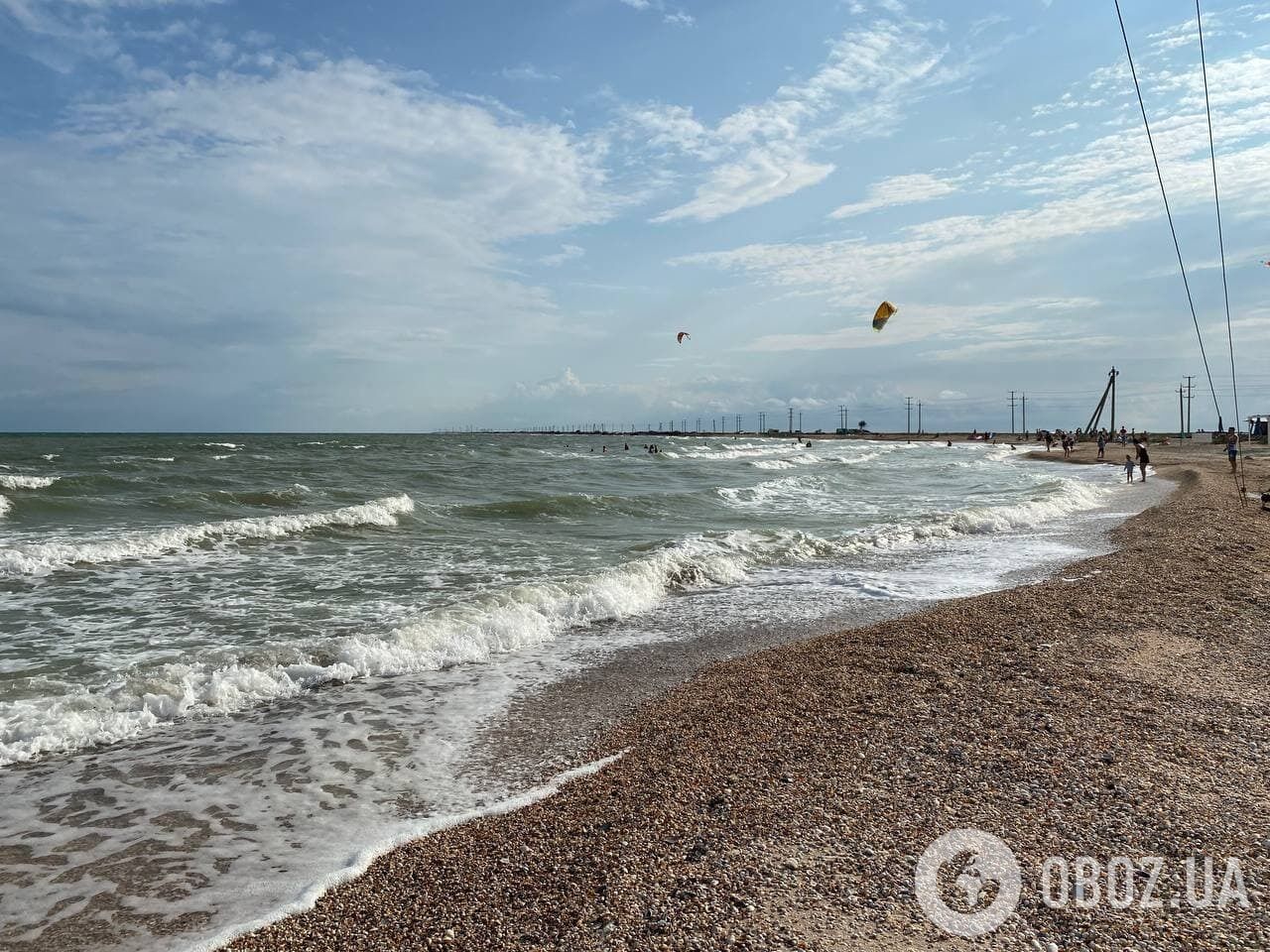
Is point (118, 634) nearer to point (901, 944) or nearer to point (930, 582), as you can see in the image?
point (901, 944)

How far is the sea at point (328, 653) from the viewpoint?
4.38 metres

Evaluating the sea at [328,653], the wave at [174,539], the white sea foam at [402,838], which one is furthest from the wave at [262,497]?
the white sea foam at [402,838]

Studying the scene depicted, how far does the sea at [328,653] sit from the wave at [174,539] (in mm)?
78

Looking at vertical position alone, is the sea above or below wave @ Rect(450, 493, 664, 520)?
below

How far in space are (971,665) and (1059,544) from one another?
10441 mm

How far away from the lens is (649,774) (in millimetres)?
4996

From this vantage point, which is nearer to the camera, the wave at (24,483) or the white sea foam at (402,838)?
the white sea foam at (402,838)

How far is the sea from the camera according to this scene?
172 inches

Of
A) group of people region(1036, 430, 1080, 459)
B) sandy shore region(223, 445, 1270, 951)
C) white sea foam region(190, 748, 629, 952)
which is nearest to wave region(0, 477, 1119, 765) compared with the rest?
sandy shore region(223, 445, 1270, 951)

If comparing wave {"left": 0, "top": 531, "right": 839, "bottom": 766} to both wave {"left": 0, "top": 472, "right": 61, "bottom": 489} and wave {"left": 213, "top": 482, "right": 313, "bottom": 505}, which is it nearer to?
wave {"left": 213, "top": 482, "right": 313, "bottom": 505}

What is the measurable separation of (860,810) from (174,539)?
1609 centimetres

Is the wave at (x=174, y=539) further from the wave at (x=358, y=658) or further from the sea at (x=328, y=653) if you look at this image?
the wave at (x=358, y=658)

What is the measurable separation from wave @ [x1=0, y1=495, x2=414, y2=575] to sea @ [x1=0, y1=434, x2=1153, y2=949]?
0.26ft

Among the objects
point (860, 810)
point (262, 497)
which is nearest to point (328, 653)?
point (860, 810)
